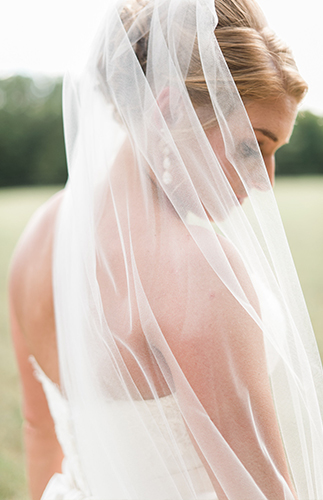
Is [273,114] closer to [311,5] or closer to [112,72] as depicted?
[112,72]

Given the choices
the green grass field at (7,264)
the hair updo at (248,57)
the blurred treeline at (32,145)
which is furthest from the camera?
the blurred treeline at (32,145)

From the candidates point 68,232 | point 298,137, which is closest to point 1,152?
point 298,137

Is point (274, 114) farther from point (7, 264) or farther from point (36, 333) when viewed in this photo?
point (7, 264)

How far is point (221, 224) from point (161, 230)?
15 cm

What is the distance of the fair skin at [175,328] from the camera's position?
92 centimetres

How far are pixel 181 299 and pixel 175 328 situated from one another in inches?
2.3

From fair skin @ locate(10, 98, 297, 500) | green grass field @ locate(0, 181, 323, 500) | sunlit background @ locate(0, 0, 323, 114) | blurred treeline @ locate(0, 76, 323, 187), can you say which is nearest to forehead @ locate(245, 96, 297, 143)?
fair skin @ locate(10, 98, 297, 500)

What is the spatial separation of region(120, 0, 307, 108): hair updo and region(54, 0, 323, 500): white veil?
0.03 m

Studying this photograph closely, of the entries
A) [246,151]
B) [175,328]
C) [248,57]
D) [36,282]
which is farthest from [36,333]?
[248,57]

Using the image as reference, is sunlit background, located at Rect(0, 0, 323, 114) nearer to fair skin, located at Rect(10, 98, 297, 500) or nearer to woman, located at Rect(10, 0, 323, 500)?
woman, located at Rect(10, 0, 323, 500)

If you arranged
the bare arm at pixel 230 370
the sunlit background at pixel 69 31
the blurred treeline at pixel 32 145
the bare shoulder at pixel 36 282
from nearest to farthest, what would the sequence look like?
the bare arm at pixel 230 370 < the sunlit background at pixel 69 31 < the bare shoulder at pixel 36 282 < the blurred treeline at pixel 32 145

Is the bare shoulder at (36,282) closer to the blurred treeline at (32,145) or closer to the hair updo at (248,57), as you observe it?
the hair updo at (248,57)

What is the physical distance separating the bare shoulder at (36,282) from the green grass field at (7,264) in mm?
1583

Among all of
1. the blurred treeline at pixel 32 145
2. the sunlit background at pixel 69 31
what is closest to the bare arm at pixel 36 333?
the sunlit background at pixel 69 31
